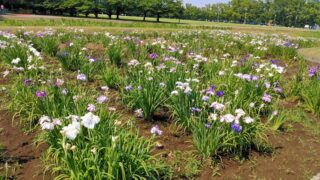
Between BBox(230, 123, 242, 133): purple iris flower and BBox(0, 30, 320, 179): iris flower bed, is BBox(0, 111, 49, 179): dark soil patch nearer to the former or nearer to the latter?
BBox(0, 30, 320, 179): iris flower bed

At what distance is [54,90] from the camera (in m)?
4.20

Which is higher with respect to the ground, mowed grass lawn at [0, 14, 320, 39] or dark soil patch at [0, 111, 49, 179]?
mowed grass lawn at [0, 14, 320, 39]

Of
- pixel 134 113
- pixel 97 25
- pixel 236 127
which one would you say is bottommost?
pixel 134 113

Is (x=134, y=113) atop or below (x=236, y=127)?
below

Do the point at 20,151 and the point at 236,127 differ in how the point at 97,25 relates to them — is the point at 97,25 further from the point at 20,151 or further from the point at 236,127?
the point at 236,127

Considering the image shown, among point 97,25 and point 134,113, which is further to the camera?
point 97,25

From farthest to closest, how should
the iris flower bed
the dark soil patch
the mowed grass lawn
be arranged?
the mowed grass lawn
the dark soil patch
the iris flower bed

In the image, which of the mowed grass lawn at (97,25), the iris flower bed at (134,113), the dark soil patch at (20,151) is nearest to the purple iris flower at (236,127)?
the iris flower bed at (134,113)

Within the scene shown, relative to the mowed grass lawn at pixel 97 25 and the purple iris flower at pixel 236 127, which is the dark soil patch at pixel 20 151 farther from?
the mowed grass lawn at pixel 97 25

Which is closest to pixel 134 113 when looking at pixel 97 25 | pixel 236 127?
pixel 236 127

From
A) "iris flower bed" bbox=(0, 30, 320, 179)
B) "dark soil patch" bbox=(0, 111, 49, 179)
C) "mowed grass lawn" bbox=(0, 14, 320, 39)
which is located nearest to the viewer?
"iris flower bed" bbox=(0, 30, 320, 179)

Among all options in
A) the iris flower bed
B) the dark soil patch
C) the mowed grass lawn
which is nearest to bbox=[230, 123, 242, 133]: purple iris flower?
the iris flower bed

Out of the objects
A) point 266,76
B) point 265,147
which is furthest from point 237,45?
point 265,147

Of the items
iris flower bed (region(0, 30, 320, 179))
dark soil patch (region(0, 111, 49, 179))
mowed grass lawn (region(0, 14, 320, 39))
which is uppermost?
mowed grass lawn (region(0, 14, 320, 39))
